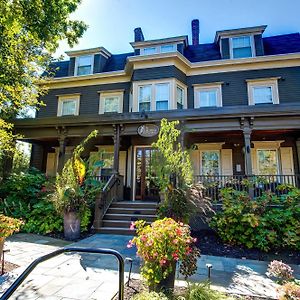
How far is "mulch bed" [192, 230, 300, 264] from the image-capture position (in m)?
4.99

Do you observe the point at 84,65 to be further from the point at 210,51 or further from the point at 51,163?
the point at 210,51

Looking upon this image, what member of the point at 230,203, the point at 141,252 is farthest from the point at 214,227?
the point at 141,252

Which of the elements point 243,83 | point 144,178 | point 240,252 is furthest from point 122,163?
point 240,252

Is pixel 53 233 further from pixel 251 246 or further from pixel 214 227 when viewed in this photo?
pixel 251 246

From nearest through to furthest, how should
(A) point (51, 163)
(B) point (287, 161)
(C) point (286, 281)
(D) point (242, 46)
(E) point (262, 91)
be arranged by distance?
(C) point (286, 281), (B) point (287, 161), (E) point (262, 91), (D) point (242, 46), (A) point (51, 163)

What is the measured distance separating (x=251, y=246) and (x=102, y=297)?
392 centimetres

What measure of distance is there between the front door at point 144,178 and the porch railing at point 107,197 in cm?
122

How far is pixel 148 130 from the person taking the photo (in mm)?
8680

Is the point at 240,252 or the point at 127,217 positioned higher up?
the point at 127,217

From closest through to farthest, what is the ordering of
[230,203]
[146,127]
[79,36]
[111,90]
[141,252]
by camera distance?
1. [141,252]
2. [230,203]
3. [79,36]
4. [146,127]
5. [111,90]

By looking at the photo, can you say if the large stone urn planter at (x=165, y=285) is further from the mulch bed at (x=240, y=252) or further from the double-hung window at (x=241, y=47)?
the double-hung window at (x=241, y=47)

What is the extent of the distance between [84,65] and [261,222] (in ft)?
38.4

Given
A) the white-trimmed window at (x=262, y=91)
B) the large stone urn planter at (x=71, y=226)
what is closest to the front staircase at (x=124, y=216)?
the large stone urn planter at (x=71, y=226)

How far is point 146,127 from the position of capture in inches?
344
